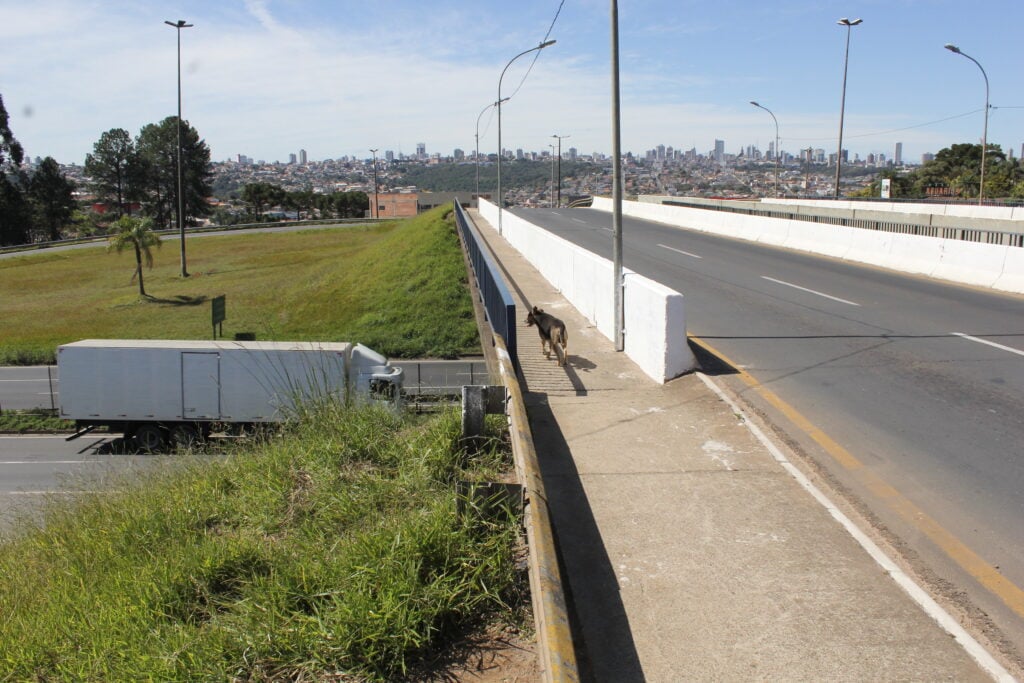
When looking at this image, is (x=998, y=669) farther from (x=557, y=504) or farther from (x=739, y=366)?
(x=739, y=366)

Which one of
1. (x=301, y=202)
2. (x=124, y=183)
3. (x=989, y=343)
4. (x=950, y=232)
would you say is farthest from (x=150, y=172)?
(x=989, y=343)

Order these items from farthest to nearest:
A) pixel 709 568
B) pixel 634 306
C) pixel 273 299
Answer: pixel 273 299
pixel 634 306
pixel 709 568

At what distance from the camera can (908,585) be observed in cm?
473

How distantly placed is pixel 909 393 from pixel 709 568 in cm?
485

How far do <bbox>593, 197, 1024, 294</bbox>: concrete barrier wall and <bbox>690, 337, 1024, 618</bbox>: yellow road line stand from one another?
10.3 meters

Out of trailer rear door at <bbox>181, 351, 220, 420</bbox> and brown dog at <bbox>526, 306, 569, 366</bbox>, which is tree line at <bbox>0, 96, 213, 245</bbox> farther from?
brown dog at <bbox>526, 306, 569, 366</bbox>

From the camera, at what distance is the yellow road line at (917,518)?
466 centimetres

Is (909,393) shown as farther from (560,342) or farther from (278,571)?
(278,571)

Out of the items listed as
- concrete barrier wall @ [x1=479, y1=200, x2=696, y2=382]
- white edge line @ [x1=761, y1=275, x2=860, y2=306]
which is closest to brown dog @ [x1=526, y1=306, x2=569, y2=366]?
concrete barrier wall @ [x1=479, y1=200, x2=696, y2=382]

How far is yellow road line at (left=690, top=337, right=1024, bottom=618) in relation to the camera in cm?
466

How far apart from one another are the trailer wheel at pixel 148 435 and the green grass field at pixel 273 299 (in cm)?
469

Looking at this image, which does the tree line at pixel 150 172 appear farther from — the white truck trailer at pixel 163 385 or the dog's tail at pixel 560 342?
the dog's tail at pixel 560 342

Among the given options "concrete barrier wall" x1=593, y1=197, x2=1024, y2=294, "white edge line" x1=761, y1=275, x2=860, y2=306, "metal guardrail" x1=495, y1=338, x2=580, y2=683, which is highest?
"concrete barrier wall" x1=593, y1=197, x2=1024, y2=294

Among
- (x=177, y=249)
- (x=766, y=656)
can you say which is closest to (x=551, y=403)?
(x=766, y=656)
